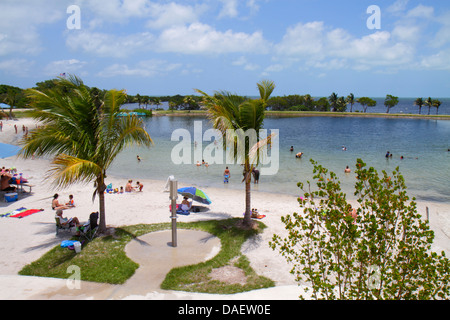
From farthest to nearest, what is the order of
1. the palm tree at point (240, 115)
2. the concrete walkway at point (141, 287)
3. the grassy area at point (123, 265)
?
the palm tree at point (240, 115), the grassy area at point (123, 265), the concrete walkway at point (141, 287)

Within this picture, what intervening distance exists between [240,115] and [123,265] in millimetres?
6090

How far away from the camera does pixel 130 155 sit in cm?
3581

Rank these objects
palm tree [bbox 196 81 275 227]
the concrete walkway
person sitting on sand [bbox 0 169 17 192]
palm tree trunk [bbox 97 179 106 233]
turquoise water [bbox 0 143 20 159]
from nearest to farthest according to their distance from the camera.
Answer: the concrete walkway → palm tree trunk [bbox 97 179 106 233] → palm tree [bbox 196 81 275 227] → person sitting on sand [bbox 0 169 17 192] → turquoise water [bbox 0 143 20 159]

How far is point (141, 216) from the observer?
1348 centimetres

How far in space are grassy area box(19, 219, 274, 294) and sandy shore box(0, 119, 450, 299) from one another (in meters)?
0.39

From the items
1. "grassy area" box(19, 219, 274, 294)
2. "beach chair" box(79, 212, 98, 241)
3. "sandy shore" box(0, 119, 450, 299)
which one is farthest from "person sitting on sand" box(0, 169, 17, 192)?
"grassy area" box(19, 219, 274, 294)

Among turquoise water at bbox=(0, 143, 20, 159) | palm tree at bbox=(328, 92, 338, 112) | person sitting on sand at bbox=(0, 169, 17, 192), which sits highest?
palm tree at bbox=(328, 92, 338, 112)

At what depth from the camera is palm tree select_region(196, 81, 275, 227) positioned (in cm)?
1091

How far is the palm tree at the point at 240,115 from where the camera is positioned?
1091cm

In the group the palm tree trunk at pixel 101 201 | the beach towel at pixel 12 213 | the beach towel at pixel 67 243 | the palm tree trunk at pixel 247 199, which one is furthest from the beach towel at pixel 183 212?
the beach towel at pixel 12 213

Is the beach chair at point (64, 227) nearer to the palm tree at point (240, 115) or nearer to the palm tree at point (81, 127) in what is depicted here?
the palm tree at point (81, 127)

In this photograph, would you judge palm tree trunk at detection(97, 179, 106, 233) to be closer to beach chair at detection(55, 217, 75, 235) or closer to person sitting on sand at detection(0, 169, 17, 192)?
beach chair at detection(55, 217, 75, 235)

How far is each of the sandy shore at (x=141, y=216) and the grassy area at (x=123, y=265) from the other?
39 centimetres

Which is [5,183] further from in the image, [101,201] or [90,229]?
[101,201]
